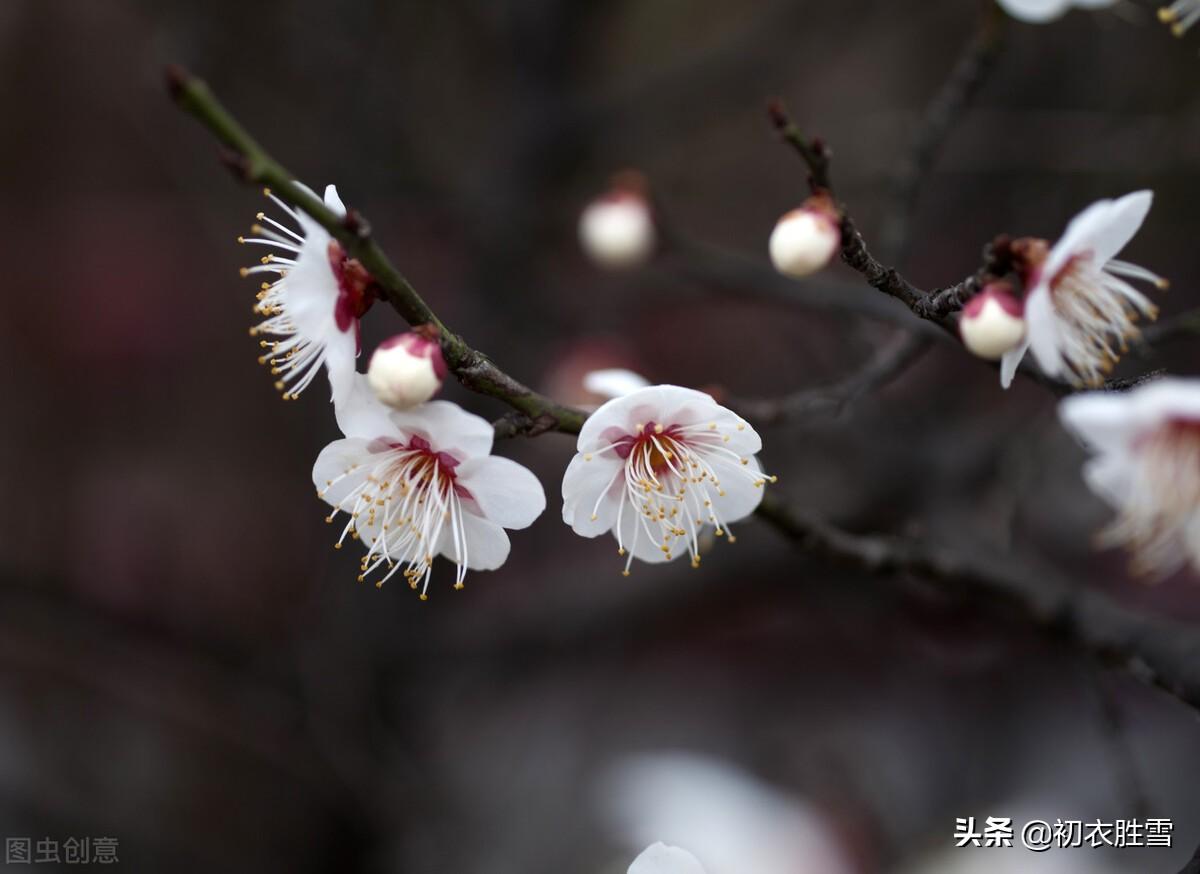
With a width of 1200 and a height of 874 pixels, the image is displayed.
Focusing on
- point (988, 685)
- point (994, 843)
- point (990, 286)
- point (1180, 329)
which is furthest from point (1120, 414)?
point (988, 685)

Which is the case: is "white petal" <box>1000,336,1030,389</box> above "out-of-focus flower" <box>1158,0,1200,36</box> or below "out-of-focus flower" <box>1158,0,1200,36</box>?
below

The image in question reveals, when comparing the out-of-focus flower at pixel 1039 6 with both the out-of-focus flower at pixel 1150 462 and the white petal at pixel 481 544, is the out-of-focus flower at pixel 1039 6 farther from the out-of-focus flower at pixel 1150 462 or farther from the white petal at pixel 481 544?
the white petal at pixel 481 544

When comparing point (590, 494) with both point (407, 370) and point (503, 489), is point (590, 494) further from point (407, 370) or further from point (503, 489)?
point (407, 370)

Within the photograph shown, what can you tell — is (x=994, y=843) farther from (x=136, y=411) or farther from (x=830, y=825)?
(x=136, y=411)

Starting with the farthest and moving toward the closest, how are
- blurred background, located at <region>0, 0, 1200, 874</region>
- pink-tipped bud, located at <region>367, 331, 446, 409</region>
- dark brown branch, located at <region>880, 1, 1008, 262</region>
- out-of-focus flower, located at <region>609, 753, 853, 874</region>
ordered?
blurred background, located at <region>0, 0, 1200, 874</region> < out-of-focus flower, located at <region>609, 753, 853, 874</region> < dark brown branch, located at <region>880, 1, 1008, 262</region> < pink-tipped bud, located at <region>367, 331, 446, 409</region>

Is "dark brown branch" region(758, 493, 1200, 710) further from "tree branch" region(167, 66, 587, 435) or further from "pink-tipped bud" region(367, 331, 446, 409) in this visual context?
"pink-tipped bud" region(367, 331, 446, 409)

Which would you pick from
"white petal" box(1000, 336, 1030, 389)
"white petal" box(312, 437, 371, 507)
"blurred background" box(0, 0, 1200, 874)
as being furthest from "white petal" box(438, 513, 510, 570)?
"blurred background" box(0, 0, 1200, 874)
